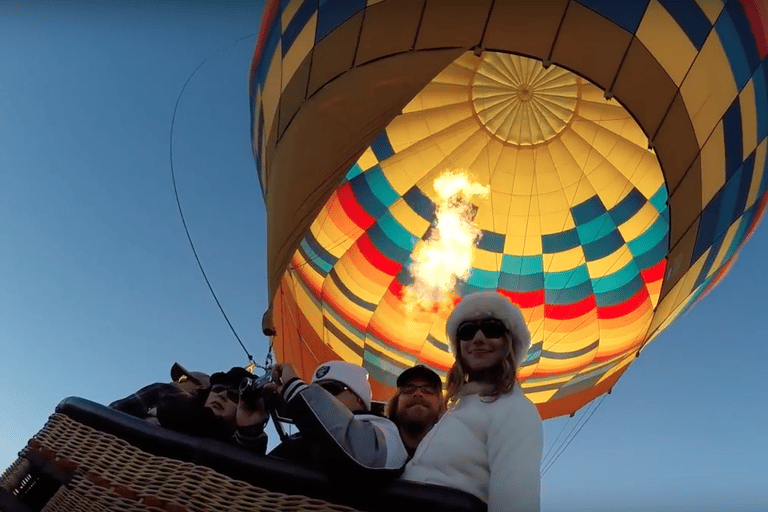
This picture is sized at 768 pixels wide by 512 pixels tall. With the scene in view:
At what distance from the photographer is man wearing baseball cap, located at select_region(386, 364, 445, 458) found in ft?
5.09

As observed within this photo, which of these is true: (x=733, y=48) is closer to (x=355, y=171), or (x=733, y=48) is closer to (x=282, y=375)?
(x=355, y=171)

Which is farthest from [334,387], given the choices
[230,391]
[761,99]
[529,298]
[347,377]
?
[529,298]

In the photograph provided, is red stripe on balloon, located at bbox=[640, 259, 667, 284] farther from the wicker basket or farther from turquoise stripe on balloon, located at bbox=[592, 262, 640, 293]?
the wicker basket

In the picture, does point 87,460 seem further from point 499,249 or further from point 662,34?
point 499,249

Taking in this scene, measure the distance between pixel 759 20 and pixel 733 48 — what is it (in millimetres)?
210

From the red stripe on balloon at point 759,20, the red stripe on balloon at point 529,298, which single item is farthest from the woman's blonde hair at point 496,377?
the red stripe on balloon at point 529,298

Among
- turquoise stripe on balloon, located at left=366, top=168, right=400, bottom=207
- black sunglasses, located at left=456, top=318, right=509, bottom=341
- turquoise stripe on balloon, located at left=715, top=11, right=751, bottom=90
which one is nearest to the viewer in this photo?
black sunglasses, located at left=456, top=318, right=509, bottom=341

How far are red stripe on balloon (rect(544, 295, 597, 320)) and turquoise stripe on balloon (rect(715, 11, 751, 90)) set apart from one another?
267 cm

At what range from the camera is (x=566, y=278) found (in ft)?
20.2

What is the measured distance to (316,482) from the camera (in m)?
0.84

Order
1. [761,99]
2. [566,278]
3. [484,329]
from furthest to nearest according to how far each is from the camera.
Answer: [566,278] → [761,99] → [484,329]

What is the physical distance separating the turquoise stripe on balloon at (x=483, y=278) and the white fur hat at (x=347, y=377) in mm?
4753

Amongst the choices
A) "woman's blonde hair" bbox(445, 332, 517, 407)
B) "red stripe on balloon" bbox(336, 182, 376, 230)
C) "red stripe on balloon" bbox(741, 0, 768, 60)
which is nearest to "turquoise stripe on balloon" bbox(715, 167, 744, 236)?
"red stripe on balloon" bbox(741, 0, 768, 60)

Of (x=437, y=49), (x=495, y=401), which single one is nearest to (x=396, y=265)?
(x=437, y=49)
